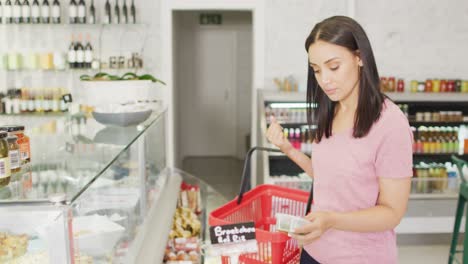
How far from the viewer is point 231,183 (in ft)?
27.0

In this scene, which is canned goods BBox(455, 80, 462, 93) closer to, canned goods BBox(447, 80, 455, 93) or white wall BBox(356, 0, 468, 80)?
canned goods BBox(447, 80, 455, 93)

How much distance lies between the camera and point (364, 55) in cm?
150

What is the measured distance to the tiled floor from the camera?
16.2 ft

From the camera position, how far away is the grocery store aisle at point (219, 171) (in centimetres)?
794

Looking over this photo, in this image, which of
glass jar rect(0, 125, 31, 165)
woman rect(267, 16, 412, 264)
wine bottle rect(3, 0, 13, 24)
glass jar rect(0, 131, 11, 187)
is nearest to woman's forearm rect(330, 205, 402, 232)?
woman rect(267, 16, 412, 264)

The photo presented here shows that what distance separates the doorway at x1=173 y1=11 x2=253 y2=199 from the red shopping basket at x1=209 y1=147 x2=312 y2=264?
7.14m

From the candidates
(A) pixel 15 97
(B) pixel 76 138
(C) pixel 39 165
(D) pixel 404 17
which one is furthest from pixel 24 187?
(D) pixel 404 17

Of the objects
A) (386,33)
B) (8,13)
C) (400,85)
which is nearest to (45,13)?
(8,13)

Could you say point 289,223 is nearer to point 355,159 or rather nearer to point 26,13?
point 355,159

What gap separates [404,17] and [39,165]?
5297mm

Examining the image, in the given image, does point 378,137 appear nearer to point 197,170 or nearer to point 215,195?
point 215,195

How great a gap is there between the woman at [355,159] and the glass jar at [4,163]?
0.98 meters

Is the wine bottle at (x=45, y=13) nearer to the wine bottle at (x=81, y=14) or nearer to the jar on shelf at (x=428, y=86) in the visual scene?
the wine bottle at (x=81, y=14)

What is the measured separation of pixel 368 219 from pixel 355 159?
0.20 metres
